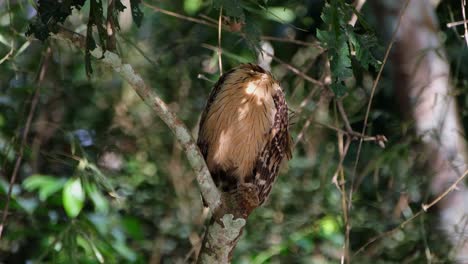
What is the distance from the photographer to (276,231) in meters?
4.61

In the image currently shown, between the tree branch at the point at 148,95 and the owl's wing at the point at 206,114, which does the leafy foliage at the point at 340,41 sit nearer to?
the tree branch at the point at 148,95

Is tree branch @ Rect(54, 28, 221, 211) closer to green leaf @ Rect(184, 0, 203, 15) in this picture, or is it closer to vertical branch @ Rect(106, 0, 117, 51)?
vertical branch @ Rect(106, 0, 117, 51)

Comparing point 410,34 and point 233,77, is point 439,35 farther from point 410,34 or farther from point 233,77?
point 233,77

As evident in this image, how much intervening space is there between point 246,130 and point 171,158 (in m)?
1.71

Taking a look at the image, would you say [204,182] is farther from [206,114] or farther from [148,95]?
[206,114]

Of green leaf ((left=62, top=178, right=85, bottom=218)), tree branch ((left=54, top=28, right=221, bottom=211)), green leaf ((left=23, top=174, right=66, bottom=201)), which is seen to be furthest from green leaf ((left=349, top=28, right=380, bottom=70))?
green leaf ((left=23, top=174, right=66, bottom=201))

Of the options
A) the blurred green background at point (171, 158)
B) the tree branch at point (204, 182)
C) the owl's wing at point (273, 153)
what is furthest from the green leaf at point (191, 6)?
the tree branch at point (204, 182)

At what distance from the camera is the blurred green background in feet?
12.2

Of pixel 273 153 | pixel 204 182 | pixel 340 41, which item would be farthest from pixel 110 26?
pixel 273 153

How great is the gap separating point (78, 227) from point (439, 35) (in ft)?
6.78

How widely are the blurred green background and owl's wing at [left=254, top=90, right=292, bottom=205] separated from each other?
12.0 inches

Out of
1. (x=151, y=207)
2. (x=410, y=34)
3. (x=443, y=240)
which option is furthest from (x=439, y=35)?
(x=151, y=207)

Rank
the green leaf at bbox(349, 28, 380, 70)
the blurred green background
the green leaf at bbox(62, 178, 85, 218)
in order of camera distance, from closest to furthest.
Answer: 1. the green leaf at bbox(349, 28, 380, 70)
2. the green leaf at bbox(62, 178, 85, 218)
3. the blurred green background

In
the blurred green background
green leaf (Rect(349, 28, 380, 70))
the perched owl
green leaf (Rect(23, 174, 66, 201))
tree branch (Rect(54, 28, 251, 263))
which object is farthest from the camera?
the blurred green background
